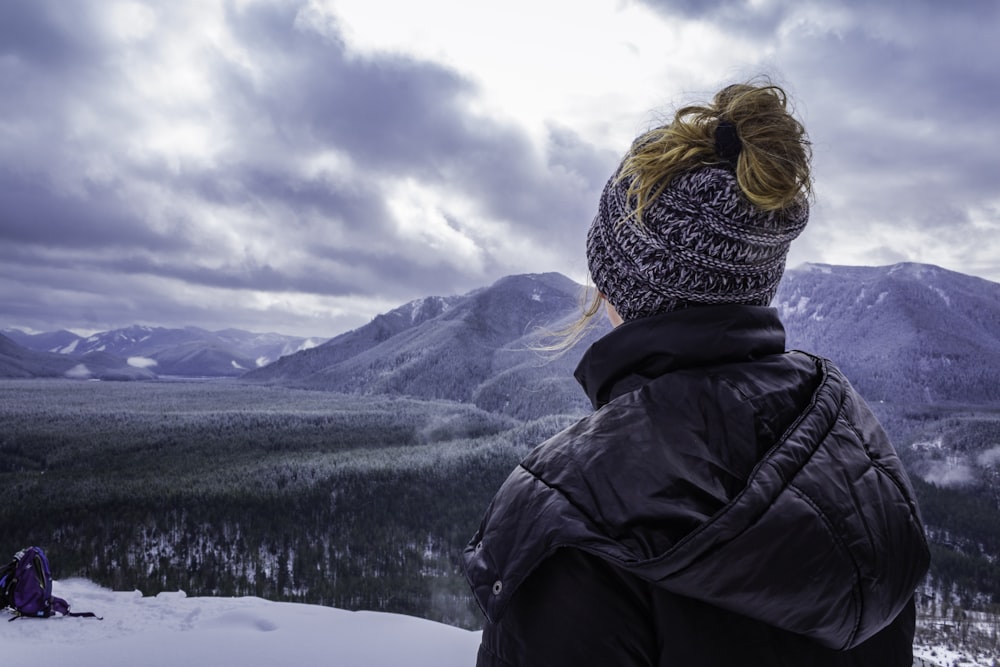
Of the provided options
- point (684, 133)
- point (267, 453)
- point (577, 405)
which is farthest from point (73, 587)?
point (577, 405)

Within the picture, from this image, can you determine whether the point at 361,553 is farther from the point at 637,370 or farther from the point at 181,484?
the point at 637,370

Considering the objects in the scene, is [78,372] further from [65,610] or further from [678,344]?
[678,344]

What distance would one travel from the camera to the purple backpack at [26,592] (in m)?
3.47

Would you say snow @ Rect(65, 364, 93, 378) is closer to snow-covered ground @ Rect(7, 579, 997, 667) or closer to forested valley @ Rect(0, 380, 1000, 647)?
forested valley @ Rect(0, 380, 1000, 647)

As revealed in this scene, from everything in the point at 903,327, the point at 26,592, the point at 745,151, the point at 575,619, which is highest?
the point at 903,327

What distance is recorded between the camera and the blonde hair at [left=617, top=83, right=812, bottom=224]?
781mm

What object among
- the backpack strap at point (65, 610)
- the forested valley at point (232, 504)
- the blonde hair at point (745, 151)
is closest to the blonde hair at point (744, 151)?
the blonde hair at point (745, 151)

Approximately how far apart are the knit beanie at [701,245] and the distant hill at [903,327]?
13.2 metres

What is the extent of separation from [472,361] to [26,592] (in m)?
11.7

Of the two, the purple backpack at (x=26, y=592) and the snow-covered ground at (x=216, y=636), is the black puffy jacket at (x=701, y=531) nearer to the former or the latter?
the snow-covered ground at (x=216, y=636)

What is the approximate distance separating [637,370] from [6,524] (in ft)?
18.8

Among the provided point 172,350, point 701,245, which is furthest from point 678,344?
point 172,350

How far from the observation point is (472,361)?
15.0 meters

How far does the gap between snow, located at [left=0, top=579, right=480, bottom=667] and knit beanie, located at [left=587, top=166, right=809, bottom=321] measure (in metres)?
2.86
